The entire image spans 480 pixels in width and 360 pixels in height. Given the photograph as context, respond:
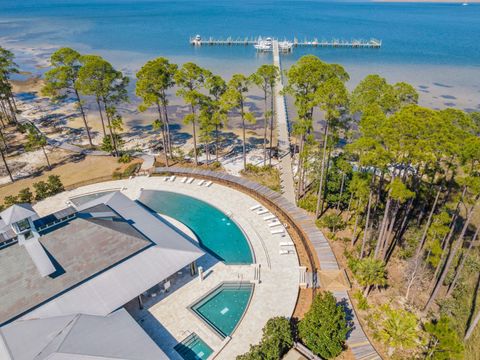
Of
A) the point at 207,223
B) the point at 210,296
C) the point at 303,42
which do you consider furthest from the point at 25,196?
the point at 303,42

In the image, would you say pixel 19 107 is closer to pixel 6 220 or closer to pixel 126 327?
pixel 6 220

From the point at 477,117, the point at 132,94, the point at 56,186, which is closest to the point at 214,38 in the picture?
the point at 132,94

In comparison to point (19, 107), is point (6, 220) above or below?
above

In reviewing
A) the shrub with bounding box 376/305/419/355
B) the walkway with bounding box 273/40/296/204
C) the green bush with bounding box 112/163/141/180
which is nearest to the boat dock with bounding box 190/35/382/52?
the walkway with bounding box 273/40/296/204

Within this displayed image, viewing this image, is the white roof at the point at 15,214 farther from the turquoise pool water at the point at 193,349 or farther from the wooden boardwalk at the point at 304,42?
the wooden boardwalk at the point at 304,42

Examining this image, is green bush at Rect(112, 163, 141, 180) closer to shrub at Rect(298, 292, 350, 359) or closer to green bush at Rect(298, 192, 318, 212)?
green bush at Rect(298, 192, 318, 212)

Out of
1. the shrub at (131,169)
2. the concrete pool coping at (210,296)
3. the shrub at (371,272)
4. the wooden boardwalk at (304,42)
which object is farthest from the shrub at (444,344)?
the wooden boardwalk at (304,42)
